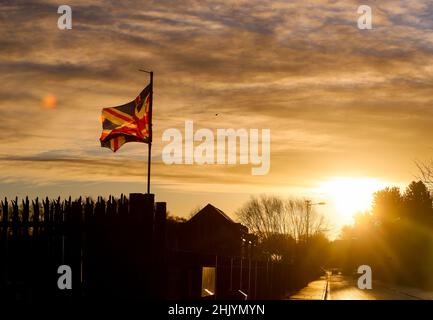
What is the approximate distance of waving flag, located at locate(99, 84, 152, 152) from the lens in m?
17.4

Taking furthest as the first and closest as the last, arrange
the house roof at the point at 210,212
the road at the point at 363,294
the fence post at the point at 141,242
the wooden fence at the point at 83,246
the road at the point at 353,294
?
the house roof at the point at 210,212 < the road at the point at 363,294 < the road at the point at 353,294 < the fence post at the point at 141,242 < the wooden fence at the point at 83,246

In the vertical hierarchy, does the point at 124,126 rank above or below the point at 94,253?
above

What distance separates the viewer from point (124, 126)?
17.5m

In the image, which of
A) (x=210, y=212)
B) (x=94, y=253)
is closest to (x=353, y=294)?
(x=94, y=253)

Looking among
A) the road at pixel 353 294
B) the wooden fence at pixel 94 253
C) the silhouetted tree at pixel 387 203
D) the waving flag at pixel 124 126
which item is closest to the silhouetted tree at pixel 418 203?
the silhouetted tree at pixel 387 203

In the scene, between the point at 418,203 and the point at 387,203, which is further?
the point at 387,203

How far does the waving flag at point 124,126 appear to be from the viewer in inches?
684

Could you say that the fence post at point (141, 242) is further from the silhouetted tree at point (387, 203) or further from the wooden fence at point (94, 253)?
the silhouetted tree at point (387, 203)

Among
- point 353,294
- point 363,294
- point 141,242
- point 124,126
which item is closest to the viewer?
point 141,242

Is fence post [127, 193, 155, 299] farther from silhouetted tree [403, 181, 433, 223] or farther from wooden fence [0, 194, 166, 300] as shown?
silhouetted tree [403, 181, 433, 223]

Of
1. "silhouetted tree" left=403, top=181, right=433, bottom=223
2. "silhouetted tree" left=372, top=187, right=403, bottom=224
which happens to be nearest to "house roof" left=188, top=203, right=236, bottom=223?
"silhouetted tree" left=403, top=181, right=433, bottom=223

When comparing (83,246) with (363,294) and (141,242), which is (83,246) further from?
(363,294)
